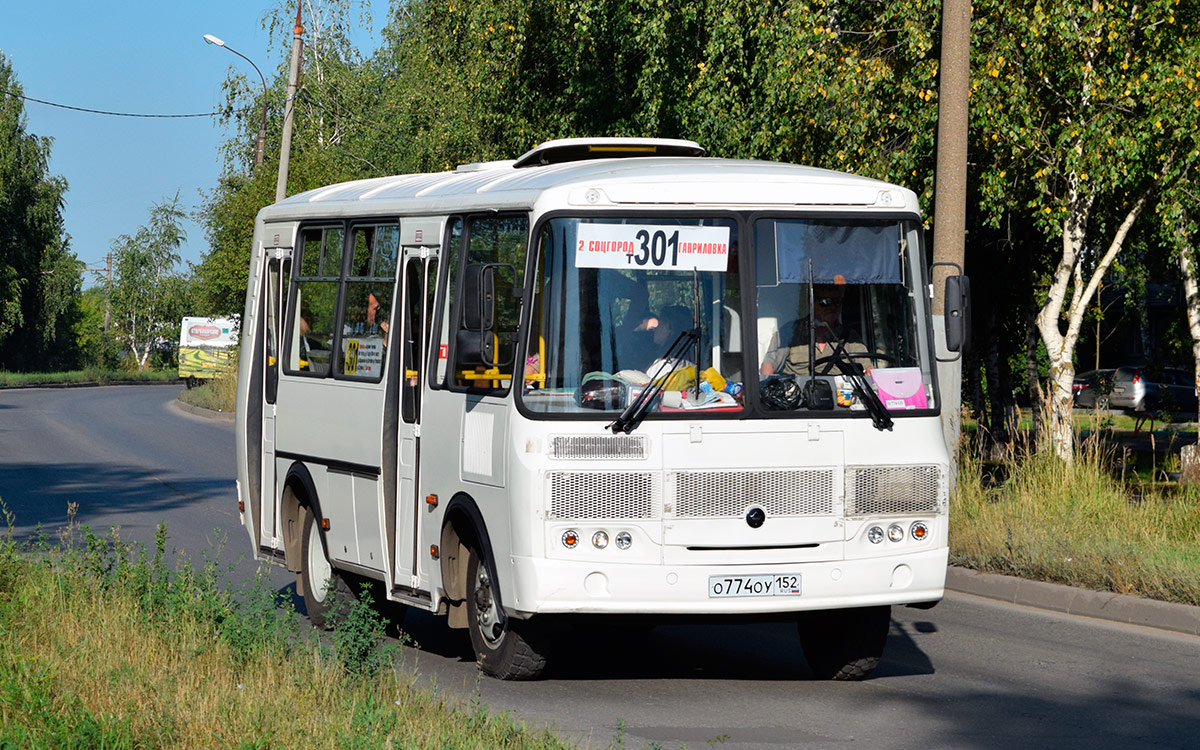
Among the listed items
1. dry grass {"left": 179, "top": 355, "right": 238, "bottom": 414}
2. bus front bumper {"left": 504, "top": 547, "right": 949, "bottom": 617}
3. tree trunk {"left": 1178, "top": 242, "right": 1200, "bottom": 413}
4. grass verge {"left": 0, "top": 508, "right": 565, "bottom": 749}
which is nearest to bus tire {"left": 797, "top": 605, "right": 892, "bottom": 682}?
bus front bumper {"left": 504, "top": 547, "right": 949, "bottom": 617}

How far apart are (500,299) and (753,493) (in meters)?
1.70

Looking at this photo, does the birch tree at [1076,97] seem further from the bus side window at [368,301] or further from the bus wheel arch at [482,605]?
the bus wheel arch at [482,605]

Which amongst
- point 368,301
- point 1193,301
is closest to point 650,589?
point 368,301

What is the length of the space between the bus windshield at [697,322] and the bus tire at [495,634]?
46.1 inches

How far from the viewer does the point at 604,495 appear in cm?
806

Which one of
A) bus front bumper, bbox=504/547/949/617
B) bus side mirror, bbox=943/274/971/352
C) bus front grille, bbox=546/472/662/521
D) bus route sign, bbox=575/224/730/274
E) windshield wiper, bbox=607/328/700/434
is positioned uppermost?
bus route sign, bbox=575/224/730/274

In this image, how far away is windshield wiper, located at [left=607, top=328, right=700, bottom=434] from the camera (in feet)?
26.4

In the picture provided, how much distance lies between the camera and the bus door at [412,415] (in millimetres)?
9516

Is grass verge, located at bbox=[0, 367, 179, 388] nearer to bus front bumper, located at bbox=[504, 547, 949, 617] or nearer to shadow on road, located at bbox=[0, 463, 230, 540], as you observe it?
shadow on road, located at bbox=[0, 463, 230, 540]

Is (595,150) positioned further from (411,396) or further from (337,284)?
(411,396)

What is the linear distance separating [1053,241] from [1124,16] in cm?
826

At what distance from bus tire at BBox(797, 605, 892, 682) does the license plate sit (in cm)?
54

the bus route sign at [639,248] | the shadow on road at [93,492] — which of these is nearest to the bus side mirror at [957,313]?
the bus route sign at [639,248]

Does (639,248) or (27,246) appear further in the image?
(27,246)
